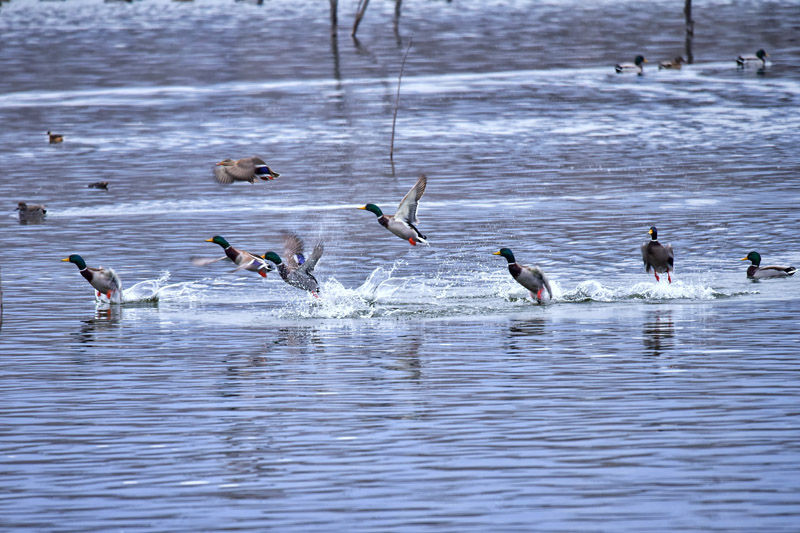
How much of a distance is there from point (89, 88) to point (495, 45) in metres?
25.5

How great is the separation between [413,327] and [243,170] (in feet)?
18.8

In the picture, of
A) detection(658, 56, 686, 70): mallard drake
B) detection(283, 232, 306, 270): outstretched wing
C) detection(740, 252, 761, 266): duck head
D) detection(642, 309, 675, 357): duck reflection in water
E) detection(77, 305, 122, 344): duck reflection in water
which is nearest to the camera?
detection(642, 309, 675, 357): duck reflection in water

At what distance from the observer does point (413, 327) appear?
18141 mm

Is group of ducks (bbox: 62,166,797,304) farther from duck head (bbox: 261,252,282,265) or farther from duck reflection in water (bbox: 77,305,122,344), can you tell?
duck reflection in water (bbox: 77,305,122,344)

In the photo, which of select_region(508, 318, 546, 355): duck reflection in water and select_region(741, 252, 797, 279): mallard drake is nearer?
select_region(508, 318, 546, 355): duck reflection in water

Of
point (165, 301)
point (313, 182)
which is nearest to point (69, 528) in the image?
point (165, 301)

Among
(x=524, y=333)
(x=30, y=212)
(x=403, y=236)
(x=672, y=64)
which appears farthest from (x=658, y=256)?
(x=672, y=64)

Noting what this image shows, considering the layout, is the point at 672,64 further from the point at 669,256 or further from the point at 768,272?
the point at 669,256

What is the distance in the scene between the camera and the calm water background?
1100 centimetres

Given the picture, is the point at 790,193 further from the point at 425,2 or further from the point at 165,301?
the point at 425,2

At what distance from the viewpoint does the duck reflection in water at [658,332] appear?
16.0 m

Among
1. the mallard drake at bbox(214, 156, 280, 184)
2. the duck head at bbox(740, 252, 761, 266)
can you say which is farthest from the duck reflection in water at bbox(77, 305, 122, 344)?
the duck head at bbox(740, 252, 761, 266)

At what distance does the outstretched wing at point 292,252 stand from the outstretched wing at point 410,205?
166 centimetres

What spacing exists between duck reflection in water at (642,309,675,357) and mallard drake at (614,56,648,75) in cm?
4189
